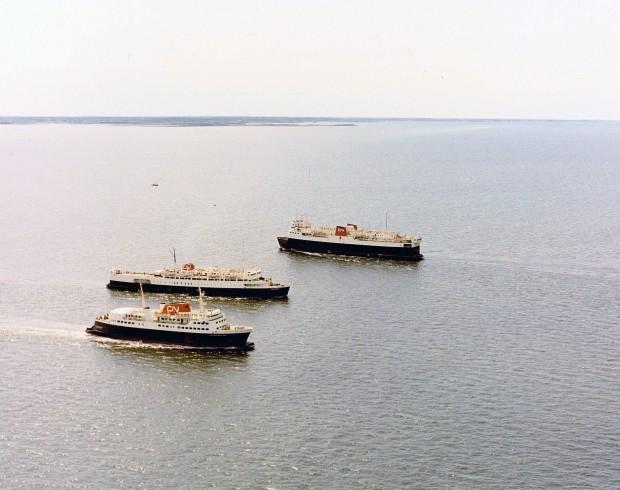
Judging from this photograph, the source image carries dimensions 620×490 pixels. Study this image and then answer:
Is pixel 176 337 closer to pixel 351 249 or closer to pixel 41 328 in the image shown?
pixel 41 328

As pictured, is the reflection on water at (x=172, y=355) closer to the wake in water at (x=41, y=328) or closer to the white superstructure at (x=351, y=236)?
the wake in water at (x=41, y=328)

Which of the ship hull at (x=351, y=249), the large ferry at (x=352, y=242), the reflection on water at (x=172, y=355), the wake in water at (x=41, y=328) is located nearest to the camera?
the reflection on water at (x=172, y=355)

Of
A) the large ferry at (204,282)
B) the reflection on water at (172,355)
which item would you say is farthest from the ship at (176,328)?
the large ferry at (204,282)

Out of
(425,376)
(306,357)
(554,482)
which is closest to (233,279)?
(306,357)

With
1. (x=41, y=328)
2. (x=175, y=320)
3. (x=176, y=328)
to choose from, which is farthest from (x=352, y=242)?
(x=41, y=328)

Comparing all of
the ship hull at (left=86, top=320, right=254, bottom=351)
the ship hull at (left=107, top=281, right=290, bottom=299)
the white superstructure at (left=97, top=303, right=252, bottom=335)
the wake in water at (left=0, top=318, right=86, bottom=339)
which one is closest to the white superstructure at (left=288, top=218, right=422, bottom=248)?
the ship hull at (left=107, top=281, right=290, bottom=299)

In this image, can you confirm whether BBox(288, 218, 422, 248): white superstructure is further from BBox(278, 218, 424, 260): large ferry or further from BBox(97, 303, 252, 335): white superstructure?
BBox(97, 303, 252, 335): white superstructure
